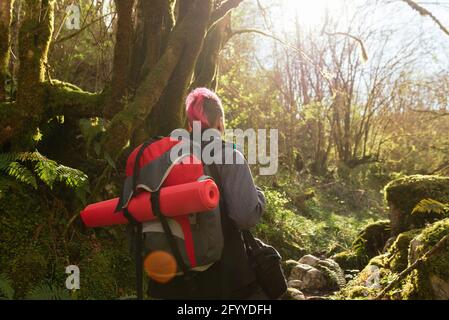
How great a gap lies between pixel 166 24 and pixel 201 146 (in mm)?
3754

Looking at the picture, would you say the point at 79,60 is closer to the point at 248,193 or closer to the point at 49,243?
the point at 49,243

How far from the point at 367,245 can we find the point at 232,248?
560 cm

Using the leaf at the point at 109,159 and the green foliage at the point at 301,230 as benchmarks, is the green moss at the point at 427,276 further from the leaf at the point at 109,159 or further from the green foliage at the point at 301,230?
the green foliage at the point at 301,230

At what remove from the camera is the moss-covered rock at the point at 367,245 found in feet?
25.0

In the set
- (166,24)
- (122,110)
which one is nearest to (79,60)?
(166,24)

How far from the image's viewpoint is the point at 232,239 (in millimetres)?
2877

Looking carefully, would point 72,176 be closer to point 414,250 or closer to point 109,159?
point 109,159

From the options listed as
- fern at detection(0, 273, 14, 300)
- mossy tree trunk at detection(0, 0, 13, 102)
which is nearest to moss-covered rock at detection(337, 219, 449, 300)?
fern at detection(0, 273, 14, 300)

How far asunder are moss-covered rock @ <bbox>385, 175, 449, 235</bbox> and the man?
4.09 metres

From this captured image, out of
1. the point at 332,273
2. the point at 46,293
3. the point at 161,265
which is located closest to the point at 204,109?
the point at 161,265

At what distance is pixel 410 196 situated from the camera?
6.45 m

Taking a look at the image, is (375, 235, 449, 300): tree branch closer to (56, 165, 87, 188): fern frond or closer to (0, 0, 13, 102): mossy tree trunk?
(56, 165, 87, 188): fern frond

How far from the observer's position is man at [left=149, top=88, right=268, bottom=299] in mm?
2764

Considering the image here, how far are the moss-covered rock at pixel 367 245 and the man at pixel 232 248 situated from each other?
17.5ft
